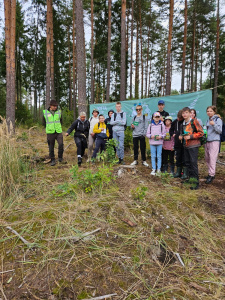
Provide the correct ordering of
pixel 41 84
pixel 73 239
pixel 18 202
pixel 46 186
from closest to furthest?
pixel 73 239
pixel 18 202
pixel 46 186
pixel 41 84

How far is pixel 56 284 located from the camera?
138cm

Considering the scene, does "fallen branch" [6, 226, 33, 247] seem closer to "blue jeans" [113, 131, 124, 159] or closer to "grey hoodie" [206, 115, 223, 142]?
"blue jeans" [113, 131, 124, 159]

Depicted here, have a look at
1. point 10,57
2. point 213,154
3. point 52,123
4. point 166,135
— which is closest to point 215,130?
point 213,154

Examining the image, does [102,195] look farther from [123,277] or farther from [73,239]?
[123,277]

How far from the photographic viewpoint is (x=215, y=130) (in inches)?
150

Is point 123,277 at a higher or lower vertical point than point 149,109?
lower

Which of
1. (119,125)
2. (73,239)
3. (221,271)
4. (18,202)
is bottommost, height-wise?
(221,271)

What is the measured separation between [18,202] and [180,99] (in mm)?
5610

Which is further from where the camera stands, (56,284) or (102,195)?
(102,195)

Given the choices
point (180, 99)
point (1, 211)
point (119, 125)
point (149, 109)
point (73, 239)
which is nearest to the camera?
point (73, 239)

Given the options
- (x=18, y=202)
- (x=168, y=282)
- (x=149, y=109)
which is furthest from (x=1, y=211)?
(x=149, y=109)

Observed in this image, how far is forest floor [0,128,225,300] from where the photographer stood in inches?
54.7

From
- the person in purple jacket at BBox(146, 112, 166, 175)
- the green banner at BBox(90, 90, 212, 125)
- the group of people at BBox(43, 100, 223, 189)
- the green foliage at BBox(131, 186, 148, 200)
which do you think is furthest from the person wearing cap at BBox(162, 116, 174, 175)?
the green foliage at BBox(131, 186, 148, 200)

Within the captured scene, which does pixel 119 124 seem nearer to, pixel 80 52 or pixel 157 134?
pixel 157 134
